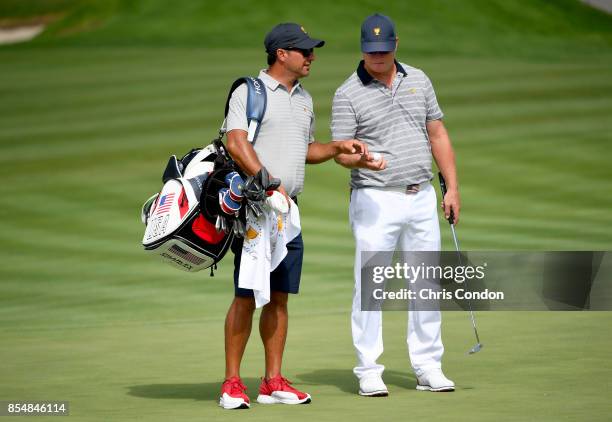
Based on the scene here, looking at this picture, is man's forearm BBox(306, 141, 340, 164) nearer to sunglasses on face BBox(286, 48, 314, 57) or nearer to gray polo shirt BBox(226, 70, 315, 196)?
gray polo shirt BBox(226, 70, 315, 196)

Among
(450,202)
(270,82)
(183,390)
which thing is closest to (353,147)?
(270,82)

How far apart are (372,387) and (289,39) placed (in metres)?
1.97

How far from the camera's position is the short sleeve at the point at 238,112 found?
737cm

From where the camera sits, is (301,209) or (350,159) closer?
(350,159)

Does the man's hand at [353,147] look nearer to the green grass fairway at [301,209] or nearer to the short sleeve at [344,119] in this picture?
the short sleeve at [344,119]

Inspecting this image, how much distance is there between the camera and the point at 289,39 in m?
7.55

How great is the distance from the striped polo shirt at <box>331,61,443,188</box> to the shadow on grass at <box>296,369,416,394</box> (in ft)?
3.86

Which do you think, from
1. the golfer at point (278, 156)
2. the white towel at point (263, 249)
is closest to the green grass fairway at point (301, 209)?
the golfer at point (278, 156)

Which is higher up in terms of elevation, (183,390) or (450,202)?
(450,202)

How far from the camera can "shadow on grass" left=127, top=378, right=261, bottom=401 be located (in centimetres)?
773

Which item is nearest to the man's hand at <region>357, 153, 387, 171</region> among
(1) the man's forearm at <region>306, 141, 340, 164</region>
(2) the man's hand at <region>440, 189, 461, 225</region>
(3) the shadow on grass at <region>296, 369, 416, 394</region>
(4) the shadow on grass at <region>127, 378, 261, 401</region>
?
(1) the man's forearm at <region>306, 141, 340, 164</region>

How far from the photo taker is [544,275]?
12.1 metres

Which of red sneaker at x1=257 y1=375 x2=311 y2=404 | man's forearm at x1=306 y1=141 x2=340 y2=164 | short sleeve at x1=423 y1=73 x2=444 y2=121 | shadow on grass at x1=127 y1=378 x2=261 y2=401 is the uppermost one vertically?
short sleeve at x1=423 y1=73 x2=444 y2=121

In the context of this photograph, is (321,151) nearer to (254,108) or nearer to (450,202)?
(254,108)
